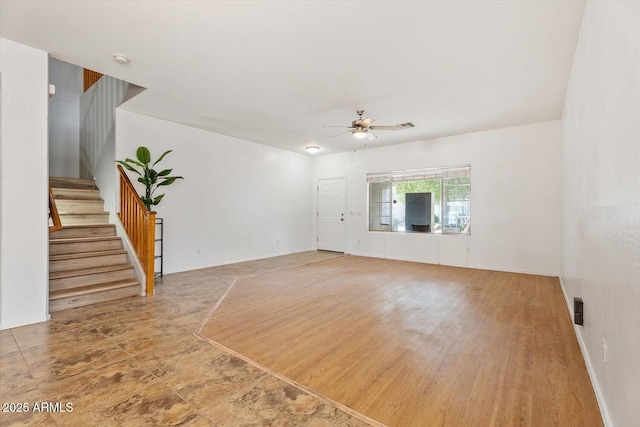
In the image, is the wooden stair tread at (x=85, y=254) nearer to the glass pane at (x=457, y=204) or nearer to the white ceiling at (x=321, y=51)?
the white ceiling at (x=321, y=51)

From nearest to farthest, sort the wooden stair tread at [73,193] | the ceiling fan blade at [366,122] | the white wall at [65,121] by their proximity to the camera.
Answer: the ceiling fan blade at [366,122]
the wooden stair tread at [73,193]
the white wall at [65,121]

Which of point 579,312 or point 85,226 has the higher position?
point 85,226

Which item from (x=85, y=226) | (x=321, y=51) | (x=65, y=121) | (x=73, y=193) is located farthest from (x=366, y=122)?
(x=65, y=121)

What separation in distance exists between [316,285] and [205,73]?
340 cm

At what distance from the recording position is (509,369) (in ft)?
7.08

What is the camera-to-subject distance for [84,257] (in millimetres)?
3904

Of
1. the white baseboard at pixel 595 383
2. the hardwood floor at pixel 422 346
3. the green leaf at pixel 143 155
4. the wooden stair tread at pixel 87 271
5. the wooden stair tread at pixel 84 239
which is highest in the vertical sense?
the green leaf at pixel 143 155

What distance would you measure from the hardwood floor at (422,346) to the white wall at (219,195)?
197cm

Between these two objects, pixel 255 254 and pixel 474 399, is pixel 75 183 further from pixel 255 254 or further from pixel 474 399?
pixel 474 399

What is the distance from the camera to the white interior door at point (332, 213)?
26.5ft

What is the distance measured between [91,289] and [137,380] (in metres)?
2.32

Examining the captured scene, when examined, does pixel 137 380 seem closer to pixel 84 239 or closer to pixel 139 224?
pixel 139 224

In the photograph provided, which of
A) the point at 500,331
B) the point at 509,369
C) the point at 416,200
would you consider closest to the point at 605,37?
the point at 509,369

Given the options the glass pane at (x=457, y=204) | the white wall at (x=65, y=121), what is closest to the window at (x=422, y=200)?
the glass pane at (x=457, y=204)
